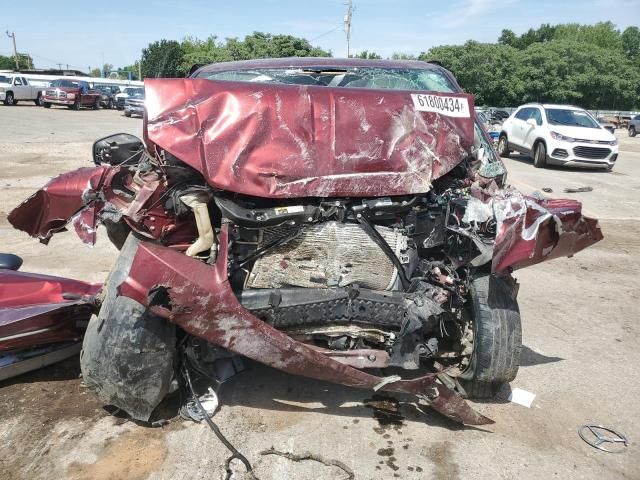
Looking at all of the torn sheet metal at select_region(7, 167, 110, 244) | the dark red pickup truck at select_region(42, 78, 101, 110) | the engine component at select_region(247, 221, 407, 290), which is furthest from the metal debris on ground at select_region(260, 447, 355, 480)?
the dark red pickup truck at select_region(42, 78, 101, 110)

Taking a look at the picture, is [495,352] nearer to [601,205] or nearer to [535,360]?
[535,360]

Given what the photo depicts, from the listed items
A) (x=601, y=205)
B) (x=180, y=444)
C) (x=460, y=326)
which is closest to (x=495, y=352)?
(x=460, y=326)

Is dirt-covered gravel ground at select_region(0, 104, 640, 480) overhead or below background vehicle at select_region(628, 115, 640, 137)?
below

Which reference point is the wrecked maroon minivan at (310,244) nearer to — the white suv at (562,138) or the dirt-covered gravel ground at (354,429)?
the dirt-covered gravel ground at (354,429)

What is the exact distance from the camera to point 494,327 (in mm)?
2957

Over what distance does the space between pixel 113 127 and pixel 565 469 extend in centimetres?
2190

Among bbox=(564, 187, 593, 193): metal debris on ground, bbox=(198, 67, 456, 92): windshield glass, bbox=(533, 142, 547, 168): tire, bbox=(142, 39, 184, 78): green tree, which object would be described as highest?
bbox=(142, 39, 184, 78): green tree

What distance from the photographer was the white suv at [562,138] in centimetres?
1382

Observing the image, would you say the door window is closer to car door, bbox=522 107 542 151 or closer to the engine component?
car door, bbox=522 107 542 151

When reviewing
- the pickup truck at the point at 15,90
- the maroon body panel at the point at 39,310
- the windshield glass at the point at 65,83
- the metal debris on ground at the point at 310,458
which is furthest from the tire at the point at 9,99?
the metal debris on ground at the point at 310,458

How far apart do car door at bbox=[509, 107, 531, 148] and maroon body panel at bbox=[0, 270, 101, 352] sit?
14.1m

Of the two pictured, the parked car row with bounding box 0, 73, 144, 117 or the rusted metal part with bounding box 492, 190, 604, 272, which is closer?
the rusted metal part with bounding box 492, 190, 604, 272

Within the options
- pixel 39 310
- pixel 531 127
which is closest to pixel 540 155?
pixel 531 127

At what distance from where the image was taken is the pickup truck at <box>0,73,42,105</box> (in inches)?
1230
